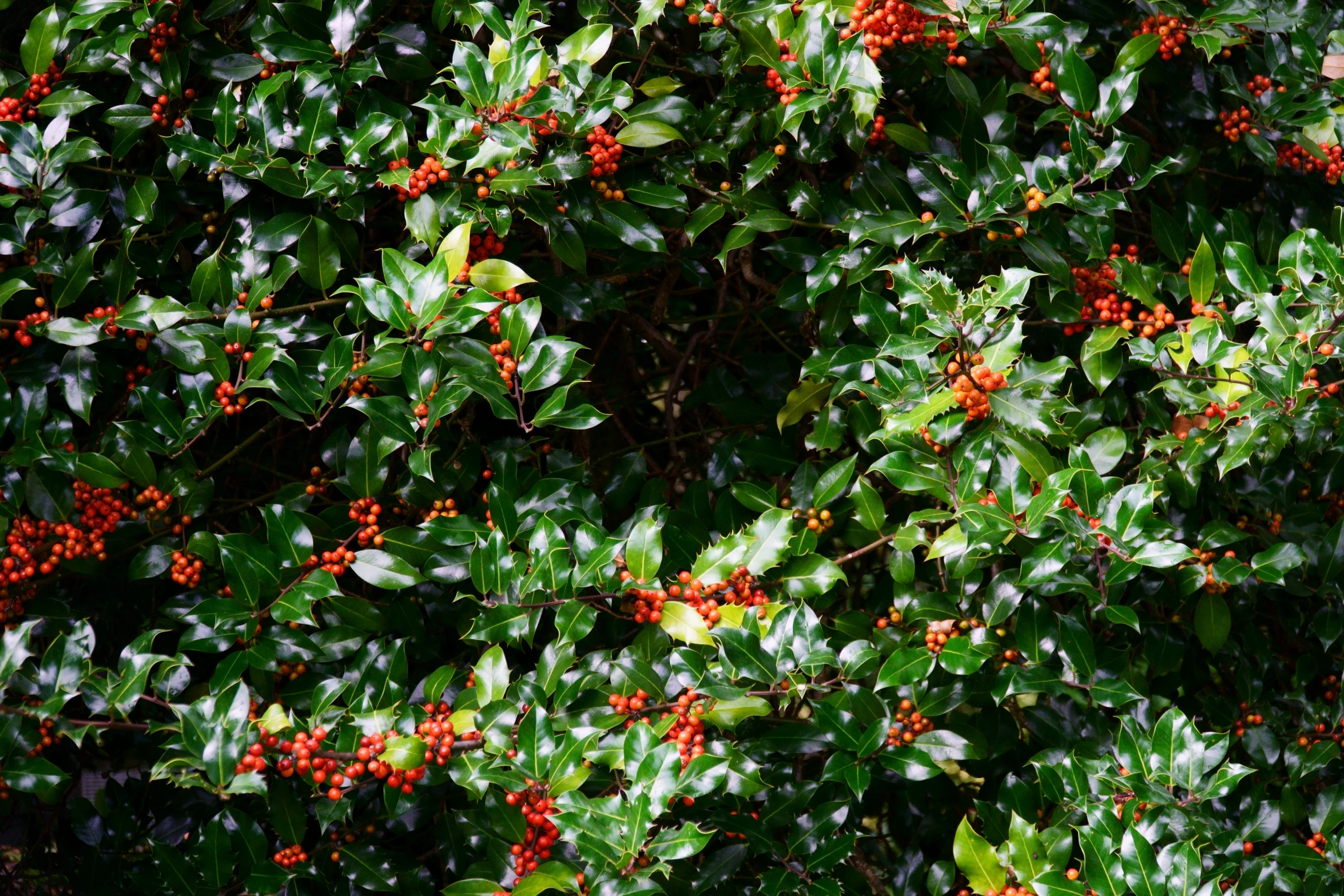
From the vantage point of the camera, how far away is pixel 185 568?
1.87 metres

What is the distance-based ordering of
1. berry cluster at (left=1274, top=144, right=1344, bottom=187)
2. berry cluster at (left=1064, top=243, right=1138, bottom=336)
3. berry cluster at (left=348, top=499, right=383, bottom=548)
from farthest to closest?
berry cluster at (left=1274, top=144, right=1344, bottom=187) → berry cluster at (left=1064, top=243, right=1138, bottom=336) → berry cluster at (left=348, top=499, right=383, bottom=548)

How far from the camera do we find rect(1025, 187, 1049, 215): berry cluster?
1.83m

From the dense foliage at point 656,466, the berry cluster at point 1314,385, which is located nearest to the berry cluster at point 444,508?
the dense foliage at point 656,466

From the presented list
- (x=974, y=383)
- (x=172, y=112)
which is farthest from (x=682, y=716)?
(x=172, y=112)

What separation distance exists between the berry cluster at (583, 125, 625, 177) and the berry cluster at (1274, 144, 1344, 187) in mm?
1225

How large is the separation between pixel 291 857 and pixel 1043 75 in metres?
1.79

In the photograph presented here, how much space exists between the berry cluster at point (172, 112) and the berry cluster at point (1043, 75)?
146 cm

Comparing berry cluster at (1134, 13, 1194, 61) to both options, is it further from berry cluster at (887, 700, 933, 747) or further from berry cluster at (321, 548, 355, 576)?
berry cluster at (321, 548, 355, 576)

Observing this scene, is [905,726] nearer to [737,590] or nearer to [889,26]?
[737,590]

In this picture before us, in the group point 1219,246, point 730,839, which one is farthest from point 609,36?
point 730,839

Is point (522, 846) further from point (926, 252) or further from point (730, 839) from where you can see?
point (926, 252)

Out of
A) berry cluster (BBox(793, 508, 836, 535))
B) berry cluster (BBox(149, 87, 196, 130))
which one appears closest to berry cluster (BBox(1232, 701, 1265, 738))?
berry cluster (BBox(793, 508, 836, 535))

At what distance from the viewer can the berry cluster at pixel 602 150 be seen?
1.87m

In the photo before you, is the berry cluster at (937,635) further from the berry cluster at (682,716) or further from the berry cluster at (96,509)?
the berry cluster at (96,509)
